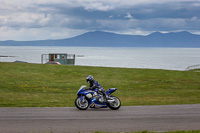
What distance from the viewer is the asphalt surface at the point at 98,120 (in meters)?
10.4

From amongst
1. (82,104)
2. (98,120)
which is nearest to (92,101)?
(82,104)

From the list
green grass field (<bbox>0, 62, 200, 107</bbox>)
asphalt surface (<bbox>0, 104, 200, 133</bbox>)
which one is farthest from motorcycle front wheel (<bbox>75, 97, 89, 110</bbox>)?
green grass field (<bbox>0, 62, 200, 107</bbox>)

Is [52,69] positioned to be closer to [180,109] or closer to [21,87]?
[21,87]

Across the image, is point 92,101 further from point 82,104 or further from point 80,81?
point 80,81

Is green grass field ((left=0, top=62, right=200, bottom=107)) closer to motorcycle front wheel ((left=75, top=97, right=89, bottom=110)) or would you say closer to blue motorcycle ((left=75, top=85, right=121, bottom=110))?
blue motorcycle ((left=75, top=85, right=121, bottom=110))

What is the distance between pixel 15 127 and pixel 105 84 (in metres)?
22.7

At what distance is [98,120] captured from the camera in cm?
1182

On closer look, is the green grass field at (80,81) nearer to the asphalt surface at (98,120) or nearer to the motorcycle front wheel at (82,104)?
the motorcycle front wheel at (82,104)

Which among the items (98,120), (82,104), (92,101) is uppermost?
(92,101)

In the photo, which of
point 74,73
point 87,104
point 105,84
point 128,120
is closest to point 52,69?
point 74,73

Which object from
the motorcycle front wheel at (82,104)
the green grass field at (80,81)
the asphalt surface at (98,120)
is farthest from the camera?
the green grass field at (80,81)

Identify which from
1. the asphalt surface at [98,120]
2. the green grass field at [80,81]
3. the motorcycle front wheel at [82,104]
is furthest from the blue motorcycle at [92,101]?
the green grass field at [80,81]

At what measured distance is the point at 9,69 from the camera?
130 feet

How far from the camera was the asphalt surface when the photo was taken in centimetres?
1036
